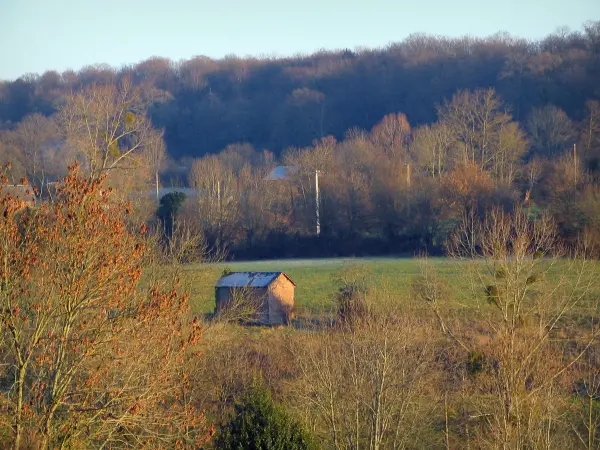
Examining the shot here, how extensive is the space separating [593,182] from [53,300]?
32.0 metres

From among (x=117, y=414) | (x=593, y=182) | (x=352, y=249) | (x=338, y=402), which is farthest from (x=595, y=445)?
(x=352, y=249)

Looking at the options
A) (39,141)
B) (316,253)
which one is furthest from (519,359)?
(39,141)

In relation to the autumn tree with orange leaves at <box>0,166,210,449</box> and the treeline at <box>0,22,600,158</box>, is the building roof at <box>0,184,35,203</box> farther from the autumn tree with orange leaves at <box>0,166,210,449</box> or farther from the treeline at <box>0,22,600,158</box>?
the treeline at <box>0,22,600,158</box>

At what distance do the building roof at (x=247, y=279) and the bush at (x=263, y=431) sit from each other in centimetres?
1598

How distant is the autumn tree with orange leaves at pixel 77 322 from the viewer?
23.0 ft

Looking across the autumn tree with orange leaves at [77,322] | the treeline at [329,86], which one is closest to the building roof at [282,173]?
the treeline at [329,86]

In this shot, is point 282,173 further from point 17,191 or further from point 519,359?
point 17,191

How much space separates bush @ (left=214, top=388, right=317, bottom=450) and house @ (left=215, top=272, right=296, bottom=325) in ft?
47.5

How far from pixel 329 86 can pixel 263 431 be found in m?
72.2

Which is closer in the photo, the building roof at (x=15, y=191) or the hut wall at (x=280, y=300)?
the building roof at (x=15, y=191)

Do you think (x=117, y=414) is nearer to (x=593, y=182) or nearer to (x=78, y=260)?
(x=78, y=260)

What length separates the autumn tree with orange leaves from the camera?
701 cm

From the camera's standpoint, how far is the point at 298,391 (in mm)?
14484

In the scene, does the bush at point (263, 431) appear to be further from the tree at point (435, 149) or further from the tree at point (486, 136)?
the tree at point (435, 149)
